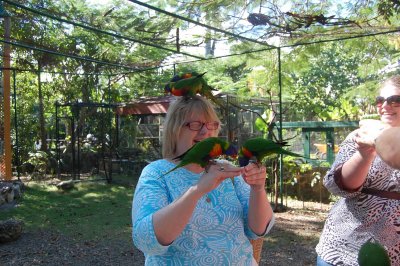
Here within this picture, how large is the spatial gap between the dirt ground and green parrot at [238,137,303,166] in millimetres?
3206

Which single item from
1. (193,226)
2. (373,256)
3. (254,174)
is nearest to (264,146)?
(254,174)

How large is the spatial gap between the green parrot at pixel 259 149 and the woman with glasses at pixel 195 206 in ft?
0.14

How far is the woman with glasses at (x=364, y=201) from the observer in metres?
1.44

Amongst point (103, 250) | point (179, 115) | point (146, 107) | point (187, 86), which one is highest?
point (146, 107)

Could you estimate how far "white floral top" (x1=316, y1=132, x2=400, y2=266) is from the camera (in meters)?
1.47

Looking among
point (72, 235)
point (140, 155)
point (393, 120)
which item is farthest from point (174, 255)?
point (140, 155)

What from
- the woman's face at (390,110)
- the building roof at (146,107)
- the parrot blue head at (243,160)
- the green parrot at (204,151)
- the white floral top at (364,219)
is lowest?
the white floral top at (364,219)

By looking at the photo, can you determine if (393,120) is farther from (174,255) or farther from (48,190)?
(48,190)

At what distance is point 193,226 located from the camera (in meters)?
1.33

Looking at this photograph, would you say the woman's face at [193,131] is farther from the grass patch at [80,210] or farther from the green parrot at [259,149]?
the grass patch at [80,210]

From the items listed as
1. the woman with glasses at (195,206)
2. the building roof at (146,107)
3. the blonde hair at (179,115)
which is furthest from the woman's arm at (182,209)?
the building roof at (146,107)

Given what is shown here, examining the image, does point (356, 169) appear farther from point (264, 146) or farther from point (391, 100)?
point (264, 146)

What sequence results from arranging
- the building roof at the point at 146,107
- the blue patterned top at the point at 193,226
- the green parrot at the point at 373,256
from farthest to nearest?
the building roof at the point at 146,107, the blue patterned top at the point at 193,226, the green parrot at the point at 373,256

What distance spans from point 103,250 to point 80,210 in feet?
7.05
